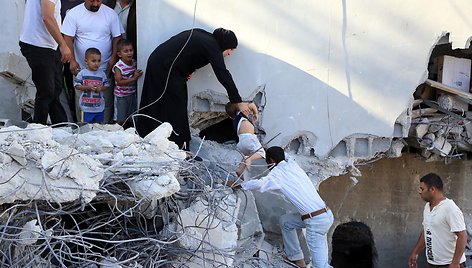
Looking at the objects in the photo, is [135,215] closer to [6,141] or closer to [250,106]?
[6,141]

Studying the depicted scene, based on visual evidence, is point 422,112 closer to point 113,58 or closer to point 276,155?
point 276,155

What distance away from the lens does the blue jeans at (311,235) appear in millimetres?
7445

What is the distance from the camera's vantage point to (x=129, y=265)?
611cm

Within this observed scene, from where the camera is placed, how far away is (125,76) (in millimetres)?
8492

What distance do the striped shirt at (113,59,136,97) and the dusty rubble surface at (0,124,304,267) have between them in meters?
1.40

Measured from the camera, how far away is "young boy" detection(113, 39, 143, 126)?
844 cm

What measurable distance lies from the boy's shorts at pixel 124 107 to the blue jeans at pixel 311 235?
196 centimetres

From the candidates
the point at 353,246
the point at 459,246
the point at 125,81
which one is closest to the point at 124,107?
the point at 125,81

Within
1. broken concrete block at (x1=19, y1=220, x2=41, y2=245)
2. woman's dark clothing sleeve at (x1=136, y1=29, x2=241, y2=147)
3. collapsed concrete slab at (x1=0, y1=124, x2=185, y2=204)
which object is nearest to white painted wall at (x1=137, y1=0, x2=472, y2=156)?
woman's dark clothing sleeve at (x1=136, y1=29, x2=241, y2=147)

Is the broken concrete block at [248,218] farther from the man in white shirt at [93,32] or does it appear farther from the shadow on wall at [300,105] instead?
the man in white shirt at [93,32]

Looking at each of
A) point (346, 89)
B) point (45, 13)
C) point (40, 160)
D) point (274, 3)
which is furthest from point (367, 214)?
point (40, 160)

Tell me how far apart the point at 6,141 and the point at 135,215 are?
1137 mm

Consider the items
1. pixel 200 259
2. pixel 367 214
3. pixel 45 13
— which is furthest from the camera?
pixel 367 214

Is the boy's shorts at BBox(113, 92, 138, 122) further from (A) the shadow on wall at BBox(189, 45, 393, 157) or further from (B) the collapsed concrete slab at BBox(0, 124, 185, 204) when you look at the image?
(B) the collapsed concrete slab at BBox(0, 124, 185, 204)
